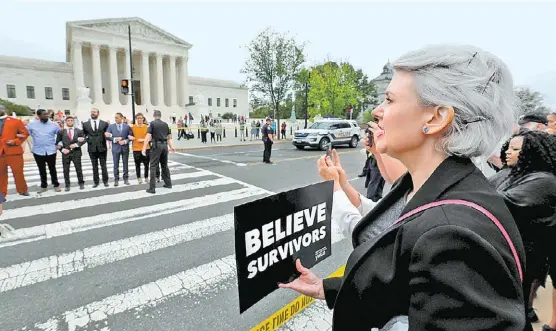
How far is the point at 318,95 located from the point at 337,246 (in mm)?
36201

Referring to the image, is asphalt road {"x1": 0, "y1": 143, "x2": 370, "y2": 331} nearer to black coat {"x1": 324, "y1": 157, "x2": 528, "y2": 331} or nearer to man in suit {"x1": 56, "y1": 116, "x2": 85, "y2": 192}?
man in suit {"x1": 56, "y1": 116, "x2": 85, "y2": 192}

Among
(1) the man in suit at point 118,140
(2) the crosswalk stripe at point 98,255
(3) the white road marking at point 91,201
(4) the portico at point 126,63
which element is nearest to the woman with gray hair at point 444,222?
(2) the crosswalk stripe at point 98,255

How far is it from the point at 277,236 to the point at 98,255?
3.74 meters

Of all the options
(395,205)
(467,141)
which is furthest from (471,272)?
(395,205)

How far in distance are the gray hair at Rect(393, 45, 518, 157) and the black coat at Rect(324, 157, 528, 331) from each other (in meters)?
0.07

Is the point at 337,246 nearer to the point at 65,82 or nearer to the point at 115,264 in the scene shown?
the point at 115,264

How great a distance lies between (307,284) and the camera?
155 centimetres

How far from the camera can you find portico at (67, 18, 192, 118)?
168ft

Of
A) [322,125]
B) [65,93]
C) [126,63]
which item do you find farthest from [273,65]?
[65,93]

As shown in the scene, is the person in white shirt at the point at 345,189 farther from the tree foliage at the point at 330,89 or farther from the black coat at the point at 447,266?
the tree foliage at the point at 330,89

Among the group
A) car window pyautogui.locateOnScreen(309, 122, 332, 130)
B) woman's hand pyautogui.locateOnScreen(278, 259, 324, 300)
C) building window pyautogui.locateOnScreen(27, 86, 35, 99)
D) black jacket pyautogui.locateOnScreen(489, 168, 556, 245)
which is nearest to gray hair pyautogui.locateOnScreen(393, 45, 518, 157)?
woman's hand pyautogui.locateOnScreen(278, 259, 324, 300)

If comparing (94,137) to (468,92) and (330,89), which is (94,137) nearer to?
(468,92)

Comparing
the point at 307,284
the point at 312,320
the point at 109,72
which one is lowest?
the point at 312,320

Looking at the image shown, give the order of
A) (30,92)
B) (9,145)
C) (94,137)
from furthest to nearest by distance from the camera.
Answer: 1. (30,92)
2. (94,137)
3. (9,145)
